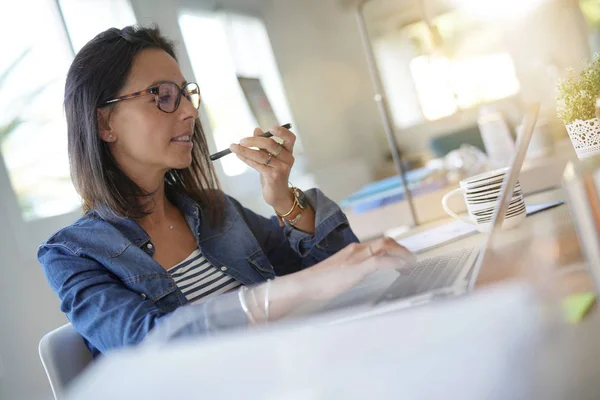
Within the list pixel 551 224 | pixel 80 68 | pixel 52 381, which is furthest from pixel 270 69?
pixel 551 224

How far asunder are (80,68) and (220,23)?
181 centimetres

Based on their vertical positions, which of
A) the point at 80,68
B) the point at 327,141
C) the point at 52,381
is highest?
the point at 80,68

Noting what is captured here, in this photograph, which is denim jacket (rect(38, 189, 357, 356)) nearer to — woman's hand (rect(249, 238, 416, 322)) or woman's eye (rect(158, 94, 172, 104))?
woman's hand (rect(249, 238, 416, 322))

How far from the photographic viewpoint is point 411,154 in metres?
2.22

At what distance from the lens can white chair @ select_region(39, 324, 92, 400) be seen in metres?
0.93

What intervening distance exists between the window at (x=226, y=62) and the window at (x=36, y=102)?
1.72 ft

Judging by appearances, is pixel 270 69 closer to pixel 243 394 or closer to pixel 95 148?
pixel 95 148

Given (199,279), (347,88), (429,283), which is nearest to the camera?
(429,283)

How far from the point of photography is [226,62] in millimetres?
2961

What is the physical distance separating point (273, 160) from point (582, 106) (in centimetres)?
55

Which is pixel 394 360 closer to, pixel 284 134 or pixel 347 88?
pixel 284 134

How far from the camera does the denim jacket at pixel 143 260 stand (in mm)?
896

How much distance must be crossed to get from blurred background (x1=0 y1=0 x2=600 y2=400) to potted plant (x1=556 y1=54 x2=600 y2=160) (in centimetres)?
79

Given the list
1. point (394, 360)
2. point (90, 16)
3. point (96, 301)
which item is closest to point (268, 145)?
point (96, 301)
